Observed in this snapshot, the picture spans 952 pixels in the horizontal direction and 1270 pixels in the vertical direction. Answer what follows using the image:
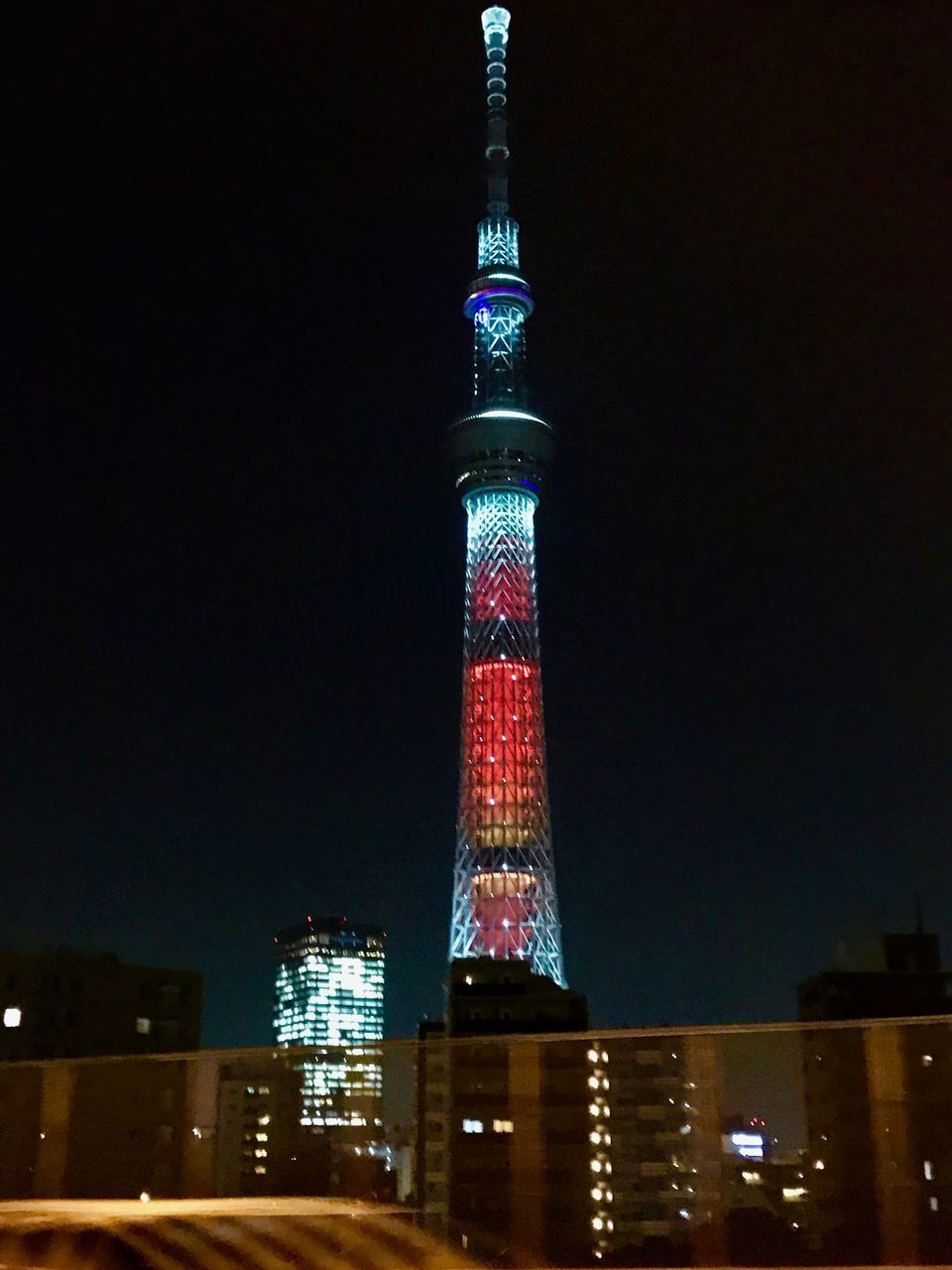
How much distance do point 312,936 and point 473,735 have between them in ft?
309

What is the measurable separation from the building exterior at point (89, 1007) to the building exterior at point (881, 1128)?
3860 cm

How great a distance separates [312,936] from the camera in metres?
146

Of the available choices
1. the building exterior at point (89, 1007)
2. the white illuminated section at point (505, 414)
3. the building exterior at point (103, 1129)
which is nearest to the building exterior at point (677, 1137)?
the building exterior at point (103, 1129)

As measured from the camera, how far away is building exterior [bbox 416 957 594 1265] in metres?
6.65

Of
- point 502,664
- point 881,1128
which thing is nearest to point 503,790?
point 502,664

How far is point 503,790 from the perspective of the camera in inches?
2260

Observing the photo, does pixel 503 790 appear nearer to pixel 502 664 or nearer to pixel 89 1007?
pixel 502 664

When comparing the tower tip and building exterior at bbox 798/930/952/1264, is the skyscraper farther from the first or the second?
building exterior at bbox 798/930/952/1264

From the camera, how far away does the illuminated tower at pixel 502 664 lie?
183 ft

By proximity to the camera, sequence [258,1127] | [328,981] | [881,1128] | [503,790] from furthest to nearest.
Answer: [328,981] < [503,790] < [258,1127] < [881,1128]

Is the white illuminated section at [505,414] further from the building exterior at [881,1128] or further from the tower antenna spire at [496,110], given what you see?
the building exterior at [881,1128]

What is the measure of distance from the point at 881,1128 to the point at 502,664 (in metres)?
52.4

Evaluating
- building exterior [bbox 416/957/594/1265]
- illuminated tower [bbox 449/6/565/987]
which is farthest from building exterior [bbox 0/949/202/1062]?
building exterior [bbox 416/957/594/1265]

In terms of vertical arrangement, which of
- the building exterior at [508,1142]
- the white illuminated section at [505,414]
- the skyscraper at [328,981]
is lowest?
the building exterior at [508,1142]
